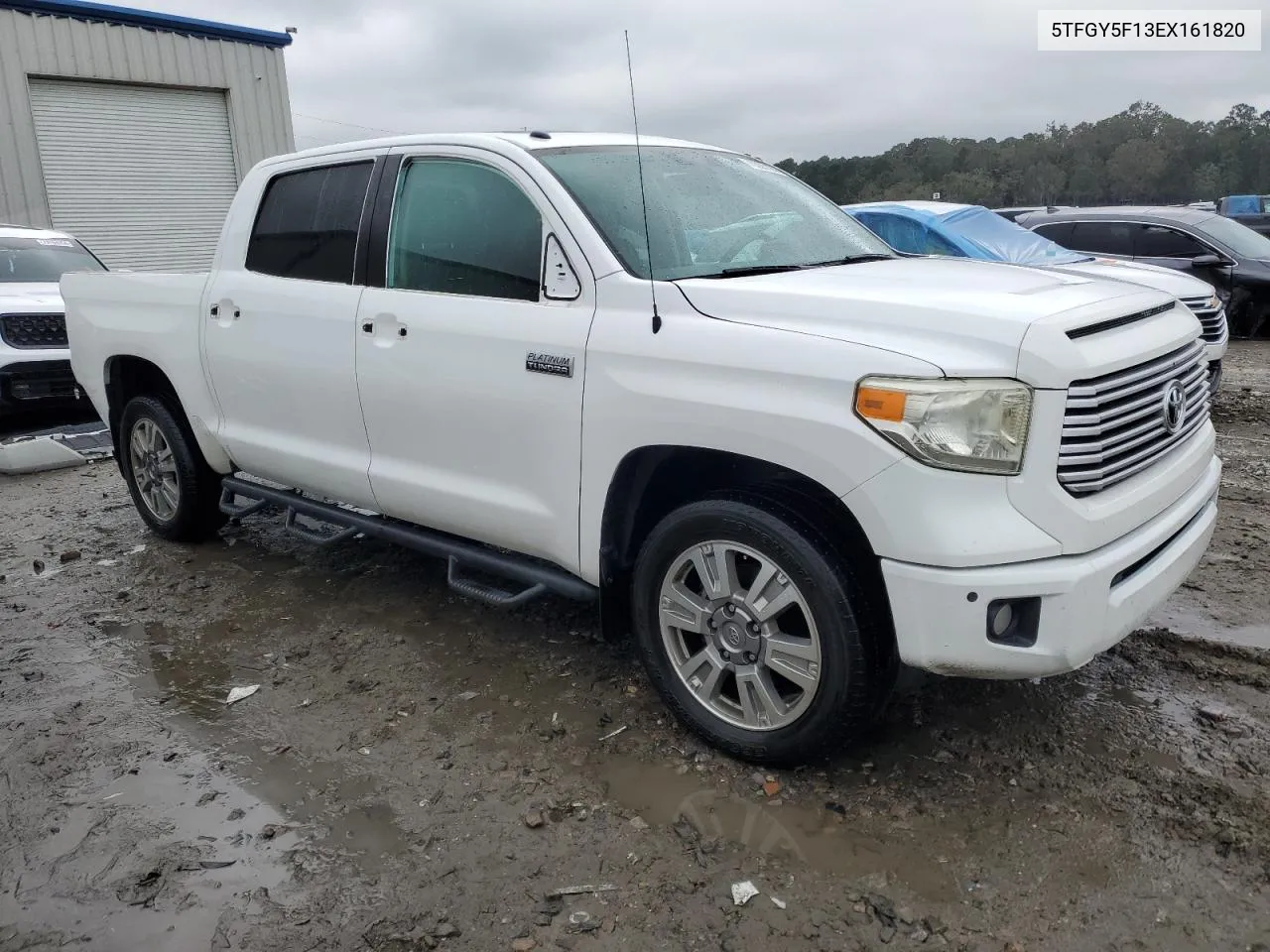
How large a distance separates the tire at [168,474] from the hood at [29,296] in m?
3.64

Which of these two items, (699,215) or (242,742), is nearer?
(242,742)

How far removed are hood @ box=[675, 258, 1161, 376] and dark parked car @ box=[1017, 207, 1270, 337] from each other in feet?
26.7

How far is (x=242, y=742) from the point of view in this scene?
348 centimetres

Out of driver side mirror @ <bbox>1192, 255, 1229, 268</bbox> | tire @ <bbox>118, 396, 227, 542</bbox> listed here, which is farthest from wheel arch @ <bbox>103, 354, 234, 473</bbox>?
driver side mirror @ <bbox>1192, 255, 1229, 268</bbox>

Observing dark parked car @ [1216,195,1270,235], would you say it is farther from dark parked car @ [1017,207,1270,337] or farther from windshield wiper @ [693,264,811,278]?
windshield wiper @ [693,264,811,278]

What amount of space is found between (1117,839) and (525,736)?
70.7 inches

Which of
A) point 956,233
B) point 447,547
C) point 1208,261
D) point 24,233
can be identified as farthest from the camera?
point 1208,261

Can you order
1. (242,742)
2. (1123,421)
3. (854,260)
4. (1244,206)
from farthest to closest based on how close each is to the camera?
(1244,206)
(854,260)
(242,742)
(1123,421)

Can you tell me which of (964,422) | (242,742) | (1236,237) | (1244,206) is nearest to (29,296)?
(242,742)

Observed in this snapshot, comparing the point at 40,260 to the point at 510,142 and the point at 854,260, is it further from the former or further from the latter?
the point at 854,260

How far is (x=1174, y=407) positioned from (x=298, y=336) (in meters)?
3.25

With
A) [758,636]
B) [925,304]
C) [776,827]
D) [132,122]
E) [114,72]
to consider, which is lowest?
[776,827]

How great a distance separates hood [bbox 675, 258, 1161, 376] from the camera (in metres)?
2.57

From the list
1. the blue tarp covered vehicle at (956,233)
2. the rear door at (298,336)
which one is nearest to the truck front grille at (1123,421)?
the rear door at (298,336)
